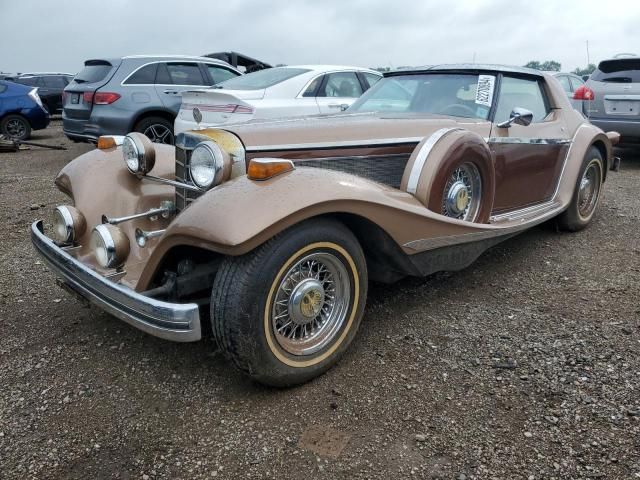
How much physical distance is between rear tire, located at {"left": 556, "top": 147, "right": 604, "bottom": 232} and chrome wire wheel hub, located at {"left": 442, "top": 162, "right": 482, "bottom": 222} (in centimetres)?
169

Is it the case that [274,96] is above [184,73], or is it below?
below

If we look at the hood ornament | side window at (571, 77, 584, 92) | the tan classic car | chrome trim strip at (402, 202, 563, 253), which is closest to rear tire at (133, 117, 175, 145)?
the hood ornament

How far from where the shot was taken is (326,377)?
2723mm

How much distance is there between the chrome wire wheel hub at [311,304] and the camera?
8.38 ft

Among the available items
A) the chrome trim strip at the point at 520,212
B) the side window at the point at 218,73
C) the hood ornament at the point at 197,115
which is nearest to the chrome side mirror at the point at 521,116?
the chrome trim strip at the point at 520,212

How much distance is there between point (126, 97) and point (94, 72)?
101 centimetres

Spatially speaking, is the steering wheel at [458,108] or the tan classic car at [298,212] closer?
the tan classic car at [298,212]

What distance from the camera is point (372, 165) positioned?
3248mm

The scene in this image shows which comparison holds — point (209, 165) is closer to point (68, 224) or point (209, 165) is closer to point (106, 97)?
point (68, 224)

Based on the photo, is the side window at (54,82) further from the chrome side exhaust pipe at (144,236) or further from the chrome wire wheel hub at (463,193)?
the chrome wire wheel hub at (463,193)

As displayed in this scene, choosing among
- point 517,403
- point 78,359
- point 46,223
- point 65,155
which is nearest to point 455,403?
point 517,403

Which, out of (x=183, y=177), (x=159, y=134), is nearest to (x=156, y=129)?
(x=159, y=134)

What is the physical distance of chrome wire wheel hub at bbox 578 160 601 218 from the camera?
5.16 meters

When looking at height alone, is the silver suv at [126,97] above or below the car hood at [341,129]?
above
